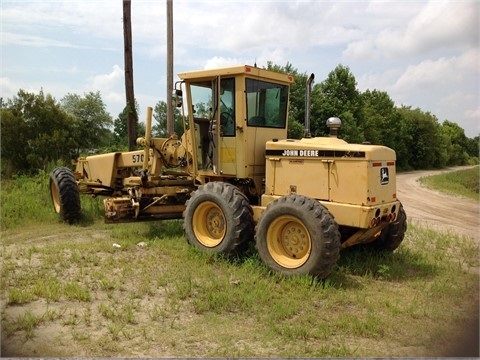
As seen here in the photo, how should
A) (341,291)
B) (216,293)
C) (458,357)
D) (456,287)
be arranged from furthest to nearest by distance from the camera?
(456,287) → (341,291) → (216,293) → (458,357)

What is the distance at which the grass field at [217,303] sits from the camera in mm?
4168

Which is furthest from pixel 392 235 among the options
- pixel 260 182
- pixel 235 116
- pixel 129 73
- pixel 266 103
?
pixel 129 73

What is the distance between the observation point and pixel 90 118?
21297 millimetres

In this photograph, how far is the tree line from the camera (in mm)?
15227

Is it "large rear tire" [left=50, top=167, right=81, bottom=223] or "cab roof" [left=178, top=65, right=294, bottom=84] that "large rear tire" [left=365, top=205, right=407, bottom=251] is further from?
"large rear tire" [left=50, top=167, right=81, bottom=223]

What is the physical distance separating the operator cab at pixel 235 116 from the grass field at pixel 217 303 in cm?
134

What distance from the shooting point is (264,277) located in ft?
19.8

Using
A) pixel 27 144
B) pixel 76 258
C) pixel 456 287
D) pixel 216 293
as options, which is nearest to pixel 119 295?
pixel 216 293

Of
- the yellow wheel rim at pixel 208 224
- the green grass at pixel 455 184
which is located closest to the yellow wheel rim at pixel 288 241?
the yellow wheel rim at pixel 208 224

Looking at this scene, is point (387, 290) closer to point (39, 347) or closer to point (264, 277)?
point (264, 277)

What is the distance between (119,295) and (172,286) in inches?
24.1

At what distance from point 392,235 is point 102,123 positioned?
17.0 meters

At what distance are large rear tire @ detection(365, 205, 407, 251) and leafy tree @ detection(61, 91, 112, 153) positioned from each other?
14.4 m

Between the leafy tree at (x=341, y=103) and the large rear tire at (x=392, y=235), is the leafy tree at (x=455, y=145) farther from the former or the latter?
the large rear tire at (x=392, y=235)
